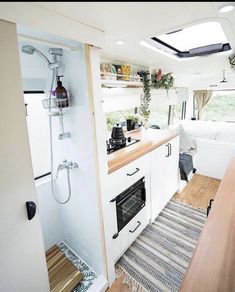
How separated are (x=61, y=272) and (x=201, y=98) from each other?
190 inches

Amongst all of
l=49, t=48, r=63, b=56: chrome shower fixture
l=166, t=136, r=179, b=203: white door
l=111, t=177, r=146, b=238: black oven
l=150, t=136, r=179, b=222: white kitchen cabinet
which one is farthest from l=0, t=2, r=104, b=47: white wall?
l=166, t=136, r=179, b=203: white door

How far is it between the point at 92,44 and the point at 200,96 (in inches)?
174

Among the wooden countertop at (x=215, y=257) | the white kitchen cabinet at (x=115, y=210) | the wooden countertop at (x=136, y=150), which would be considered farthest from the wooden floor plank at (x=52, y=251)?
the wooden countertop at (x=215, y=257)

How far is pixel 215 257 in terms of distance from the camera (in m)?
0.83

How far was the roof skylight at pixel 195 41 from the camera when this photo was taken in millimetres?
1501

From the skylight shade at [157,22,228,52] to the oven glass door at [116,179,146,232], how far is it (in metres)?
1.43

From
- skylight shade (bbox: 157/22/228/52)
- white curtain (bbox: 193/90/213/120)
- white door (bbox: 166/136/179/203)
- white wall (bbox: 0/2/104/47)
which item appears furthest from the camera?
white curtain (bbox: 193/90/213/120)

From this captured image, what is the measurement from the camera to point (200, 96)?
484cm

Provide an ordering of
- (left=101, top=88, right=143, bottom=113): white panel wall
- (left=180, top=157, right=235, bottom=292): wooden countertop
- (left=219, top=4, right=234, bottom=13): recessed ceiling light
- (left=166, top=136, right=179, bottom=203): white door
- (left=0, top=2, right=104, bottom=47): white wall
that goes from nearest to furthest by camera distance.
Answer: (left=180, top=157, right=235, bottom=292): wooden countertop < (left=0, top=2, right=104, bottom=47): white wall < (left=219, top=4, right=234, bottom=13): recessed ceiling light < (left=101, top=88, right=143, bottom=113): white panel wall < (left=166, top=136, right=179, bottom=203): white door

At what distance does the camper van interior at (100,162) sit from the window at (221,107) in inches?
96.4

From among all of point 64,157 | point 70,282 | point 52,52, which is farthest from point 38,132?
point 70,282

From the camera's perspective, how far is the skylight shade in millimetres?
1467

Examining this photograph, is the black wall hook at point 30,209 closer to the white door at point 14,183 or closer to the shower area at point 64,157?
the white door at point 14,183

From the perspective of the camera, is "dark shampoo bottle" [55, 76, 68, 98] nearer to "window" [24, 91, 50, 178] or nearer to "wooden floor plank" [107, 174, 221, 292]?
"window" [24, 91, 50, 178]
